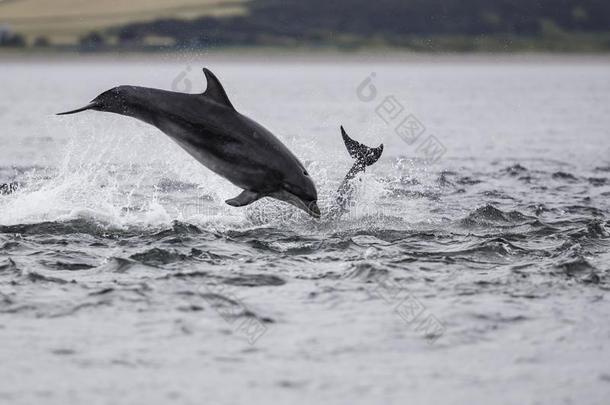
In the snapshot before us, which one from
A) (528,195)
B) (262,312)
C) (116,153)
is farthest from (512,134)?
(262,312)

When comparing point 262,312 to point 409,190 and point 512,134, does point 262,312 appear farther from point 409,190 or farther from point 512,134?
point 512,134

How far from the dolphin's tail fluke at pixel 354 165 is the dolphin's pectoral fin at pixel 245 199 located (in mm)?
3241

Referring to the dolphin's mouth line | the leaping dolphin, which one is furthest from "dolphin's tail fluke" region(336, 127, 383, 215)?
the leaping dolphin

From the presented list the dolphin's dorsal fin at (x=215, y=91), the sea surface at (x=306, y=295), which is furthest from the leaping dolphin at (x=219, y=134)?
the sea surface at (x=306, y=295)

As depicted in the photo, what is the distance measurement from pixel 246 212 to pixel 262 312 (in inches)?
264

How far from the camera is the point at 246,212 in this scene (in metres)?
19.0

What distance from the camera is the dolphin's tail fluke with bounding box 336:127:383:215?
725 inches

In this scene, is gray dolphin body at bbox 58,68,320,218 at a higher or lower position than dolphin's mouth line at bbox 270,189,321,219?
higher

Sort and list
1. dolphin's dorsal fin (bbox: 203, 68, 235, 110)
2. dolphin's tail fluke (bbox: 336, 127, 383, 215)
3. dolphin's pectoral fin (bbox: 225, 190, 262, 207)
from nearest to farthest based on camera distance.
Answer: dolphin's dorsal fin (bbox: 203, 68, 235, 110)
dolphin's pectoral fin (bbox: 225, 190, 262, 207)
dolphin's tail fluke (bbox: 336, 127, 383, 215)

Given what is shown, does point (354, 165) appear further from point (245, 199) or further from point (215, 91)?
point (215, 91)

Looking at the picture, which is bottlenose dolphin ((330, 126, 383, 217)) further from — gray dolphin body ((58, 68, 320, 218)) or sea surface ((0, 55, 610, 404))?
gray dolphin body ((58, 68, 320, 218))

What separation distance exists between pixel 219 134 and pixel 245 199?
1114 mm

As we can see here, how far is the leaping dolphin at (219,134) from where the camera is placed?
50.7 ft

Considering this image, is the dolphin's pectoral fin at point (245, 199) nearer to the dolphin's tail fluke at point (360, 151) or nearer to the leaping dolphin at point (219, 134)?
the leaping dolphin at point (219, 134)
